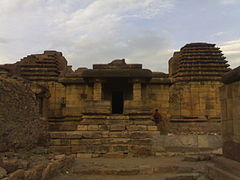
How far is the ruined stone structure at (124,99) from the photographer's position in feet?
34.2

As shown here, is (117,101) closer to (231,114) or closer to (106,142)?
(106,142)

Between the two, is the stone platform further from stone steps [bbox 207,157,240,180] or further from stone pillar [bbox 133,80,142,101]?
stone steps [bbox 207,157,240,180]

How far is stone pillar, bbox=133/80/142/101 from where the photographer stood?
48.5ft

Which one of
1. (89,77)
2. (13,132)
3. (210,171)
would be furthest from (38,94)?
(210,171)

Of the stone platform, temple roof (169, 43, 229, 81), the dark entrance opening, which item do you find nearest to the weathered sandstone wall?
the stone platform

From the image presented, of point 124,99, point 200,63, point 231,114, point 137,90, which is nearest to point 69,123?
point 124,99

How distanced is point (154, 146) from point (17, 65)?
70.4ft

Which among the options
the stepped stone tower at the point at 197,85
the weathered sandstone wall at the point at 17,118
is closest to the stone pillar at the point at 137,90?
the weathered sandstone wall at the point at 17,118

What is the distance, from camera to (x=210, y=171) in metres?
5.66

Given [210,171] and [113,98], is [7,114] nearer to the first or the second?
[210,171]

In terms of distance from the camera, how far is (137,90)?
14.9 metres

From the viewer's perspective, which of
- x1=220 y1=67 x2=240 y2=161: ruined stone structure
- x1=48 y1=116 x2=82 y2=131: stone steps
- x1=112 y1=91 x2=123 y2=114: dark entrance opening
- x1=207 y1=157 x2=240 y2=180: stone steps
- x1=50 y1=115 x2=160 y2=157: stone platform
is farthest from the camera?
x1=112 y1=91 x2=123 y2=114: dark entrance opening

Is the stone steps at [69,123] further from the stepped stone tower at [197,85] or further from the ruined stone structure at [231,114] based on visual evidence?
the ruined stone structure at [231,114]

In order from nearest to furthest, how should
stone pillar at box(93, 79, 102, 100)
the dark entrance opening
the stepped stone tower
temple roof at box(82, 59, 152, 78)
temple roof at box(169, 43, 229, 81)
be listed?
1. temple roof at box(82, 59, 152, 78)
2. stone pillar at box(93, 79, 102, 100)
3. the dark entrance opening
4. the stepped stone tower
5. temple roof at box(169, 43, 229, 81)
